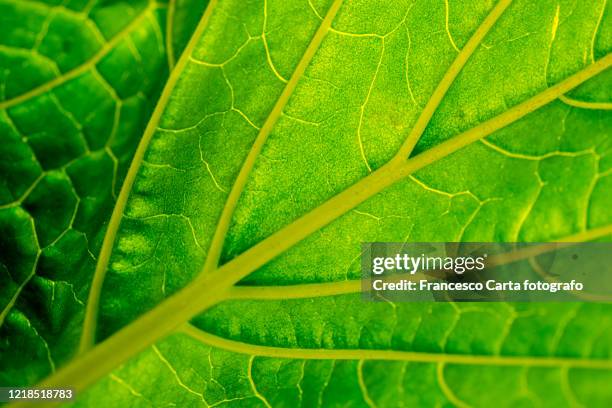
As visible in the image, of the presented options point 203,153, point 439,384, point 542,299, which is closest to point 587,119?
point 542,299

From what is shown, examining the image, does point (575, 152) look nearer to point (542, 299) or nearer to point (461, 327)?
point (542, 299)

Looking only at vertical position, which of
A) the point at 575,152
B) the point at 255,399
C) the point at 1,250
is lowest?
the point at 255,399

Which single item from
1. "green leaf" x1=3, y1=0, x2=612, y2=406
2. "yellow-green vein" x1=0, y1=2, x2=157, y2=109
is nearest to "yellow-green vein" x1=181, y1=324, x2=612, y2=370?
"green leaf" x1=3, y1=0, x2=612, y2=406

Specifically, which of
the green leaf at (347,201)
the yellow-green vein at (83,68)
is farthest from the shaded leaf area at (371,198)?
the yellow-green vein at (83,68)

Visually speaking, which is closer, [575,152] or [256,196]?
[575,152]

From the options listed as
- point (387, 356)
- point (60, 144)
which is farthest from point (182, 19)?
point (387, 356)

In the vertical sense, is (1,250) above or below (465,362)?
above

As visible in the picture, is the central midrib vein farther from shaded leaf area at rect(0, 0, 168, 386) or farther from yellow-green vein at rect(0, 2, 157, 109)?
yellow-green vein at rect(0, 2, 157, 109)

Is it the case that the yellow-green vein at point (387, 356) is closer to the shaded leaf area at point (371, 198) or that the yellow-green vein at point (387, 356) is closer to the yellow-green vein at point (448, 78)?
the shaded leaf area at point (371, 198)
